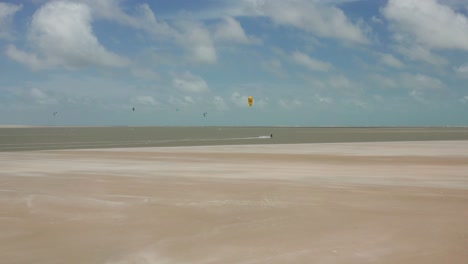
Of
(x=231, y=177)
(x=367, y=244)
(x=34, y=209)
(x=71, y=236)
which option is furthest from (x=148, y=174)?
(x=367, y=244)

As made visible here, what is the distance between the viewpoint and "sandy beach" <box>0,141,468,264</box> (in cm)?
944

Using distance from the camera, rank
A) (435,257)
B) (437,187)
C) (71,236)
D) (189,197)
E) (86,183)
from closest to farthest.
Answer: (435,257) < (71,236) < (189,197) < (437,187) < (86,183)

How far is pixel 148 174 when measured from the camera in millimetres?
24250

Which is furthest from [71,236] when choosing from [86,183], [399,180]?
[399,180]

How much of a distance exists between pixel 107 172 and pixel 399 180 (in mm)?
12787

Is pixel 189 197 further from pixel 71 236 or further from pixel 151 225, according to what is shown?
pixel 71 236

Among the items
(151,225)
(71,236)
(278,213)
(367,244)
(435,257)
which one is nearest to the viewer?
(435,257)

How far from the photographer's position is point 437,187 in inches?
754

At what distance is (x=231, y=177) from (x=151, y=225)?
11.0 meters

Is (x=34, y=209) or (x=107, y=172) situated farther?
(x=107, y=172)

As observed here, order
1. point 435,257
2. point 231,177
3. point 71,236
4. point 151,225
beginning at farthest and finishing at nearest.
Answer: point 231,177 < point 151,225 < point 71,236 < point 435,257

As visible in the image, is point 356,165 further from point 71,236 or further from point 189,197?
point 71,236

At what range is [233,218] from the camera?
41.9 ft

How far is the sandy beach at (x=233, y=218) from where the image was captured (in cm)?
944
